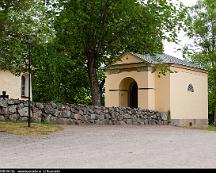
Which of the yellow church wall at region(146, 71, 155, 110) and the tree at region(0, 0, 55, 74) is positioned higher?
the tree at region(0, 0, 55, 74)

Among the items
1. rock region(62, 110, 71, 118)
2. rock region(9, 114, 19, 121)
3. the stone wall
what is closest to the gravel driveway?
rock region(9, 114, 19, 121)

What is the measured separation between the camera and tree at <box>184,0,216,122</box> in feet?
140

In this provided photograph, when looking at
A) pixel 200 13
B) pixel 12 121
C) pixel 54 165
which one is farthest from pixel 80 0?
pixel 200 13

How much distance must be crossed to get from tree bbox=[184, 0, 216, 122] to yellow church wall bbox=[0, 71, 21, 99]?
1751 cm

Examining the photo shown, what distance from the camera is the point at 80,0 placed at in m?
25.4

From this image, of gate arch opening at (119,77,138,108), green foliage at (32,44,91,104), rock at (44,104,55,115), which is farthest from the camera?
green foliage at (32,44,91,104)

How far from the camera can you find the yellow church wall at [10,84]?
31.7m

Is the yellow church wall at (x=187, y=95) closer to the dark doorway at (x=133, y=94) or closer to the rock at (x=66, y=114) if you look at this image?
the dark doorway at (x=133, y=94)

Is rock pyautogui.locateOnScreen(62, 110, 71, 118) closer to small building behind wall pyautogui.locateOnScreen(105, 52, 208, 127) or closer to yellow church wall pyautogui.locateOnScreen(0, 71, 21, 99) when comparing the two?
small building behind wall pyautogui.locateOnScreen(105, 52, 208, 127)

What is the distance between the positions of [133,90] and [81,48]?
802 centimetres

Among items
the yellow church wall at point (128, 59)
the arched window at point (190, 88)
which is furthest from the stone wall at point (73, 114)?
the arched window at point (190, 88)

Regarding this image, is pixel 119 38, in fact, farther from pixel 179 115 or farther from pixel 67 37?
pixel 179 115

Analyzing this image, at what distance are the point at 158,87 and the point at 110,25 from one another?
792cm

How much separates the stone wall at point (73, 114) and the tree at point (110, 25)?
7.49 feet
